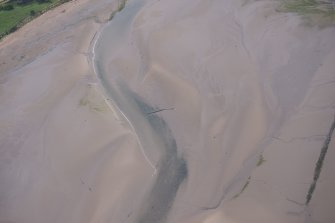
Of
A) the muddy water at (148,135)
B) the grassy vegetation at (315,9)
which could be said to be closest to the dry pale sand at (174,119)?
the muddy water at (148,135)

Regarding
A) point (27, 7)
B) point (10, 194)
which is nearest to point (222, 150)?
point (10, 194)

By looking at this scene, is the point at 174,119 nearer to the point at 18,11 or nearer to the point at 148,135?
the point at 148,135

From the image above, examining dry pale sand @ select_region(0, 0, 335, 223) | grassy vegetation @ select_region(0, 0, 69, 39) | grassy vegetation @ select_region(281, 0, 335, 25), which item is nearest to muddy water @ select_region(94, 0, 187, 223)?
dry pale sand @ select_region(0, 0, 335, 223)

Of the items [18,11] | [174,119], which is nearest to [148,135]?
[174,119]

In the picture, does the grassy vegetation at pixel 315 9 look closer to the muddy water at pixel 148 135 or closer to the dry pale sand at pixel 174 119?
the dry pale sand at pixel 174 119

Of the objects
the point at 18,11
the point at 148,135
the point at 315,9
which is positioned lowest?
the point at 315,9
